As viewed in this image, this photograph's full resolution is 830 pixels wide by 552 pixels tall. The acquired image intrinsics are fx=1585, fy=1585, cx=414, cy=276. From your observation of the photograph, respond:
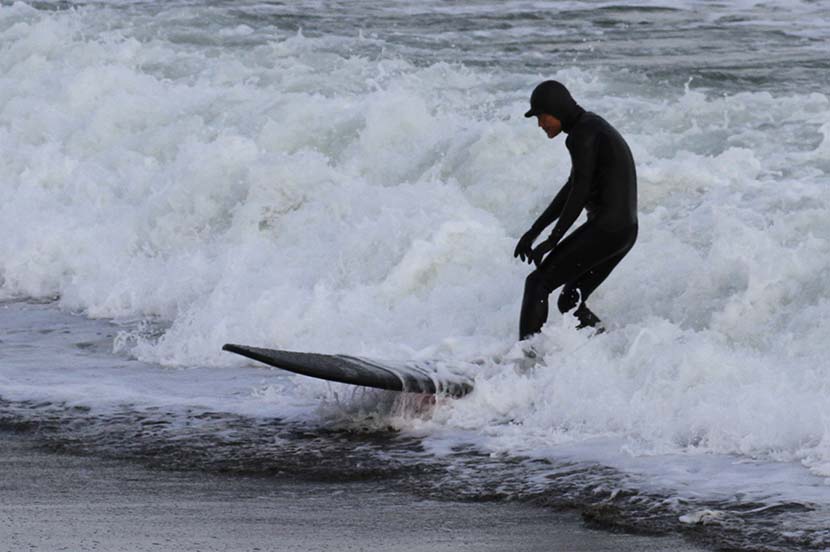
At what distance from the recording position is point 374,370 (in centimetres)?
831

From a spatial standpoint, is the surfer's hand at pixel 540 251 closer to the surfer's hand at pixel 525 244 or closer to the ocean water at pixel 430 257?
the surfer's hand at pixel 525 244

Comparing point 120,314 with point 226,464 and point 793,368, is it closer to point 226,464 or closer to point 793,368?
point 226,464

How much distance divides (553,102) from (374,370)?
5.61 feet

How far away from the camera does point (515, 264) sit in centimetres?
1104

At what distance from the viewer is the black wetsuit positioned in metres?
8.56

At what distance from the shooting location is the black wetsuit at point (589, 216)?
28.1 ft

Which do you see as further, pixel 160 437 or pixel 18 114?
pixel 18 114

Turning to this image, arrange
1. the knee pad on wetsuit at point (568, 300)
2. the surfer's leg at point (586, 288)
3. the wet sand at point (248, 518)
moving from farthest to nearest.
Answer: the knee pad on wetsuit at point (568, 300) → the surfer's leg at point (586, 288) → the wet sand at point (248, 518)

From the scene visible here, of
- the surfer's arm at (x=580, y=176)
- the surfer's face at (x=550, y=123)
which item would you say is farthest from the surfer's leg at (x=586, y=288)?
the surfer's face at (x=550, y=123)

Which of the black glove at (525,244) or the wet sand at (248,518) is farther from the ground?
the black glove at (525,244)

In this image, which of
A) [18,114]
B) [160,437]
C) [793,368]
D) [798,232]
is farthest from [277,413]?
[18,114]

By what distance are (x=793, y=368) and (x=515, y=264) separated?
2.88 meters

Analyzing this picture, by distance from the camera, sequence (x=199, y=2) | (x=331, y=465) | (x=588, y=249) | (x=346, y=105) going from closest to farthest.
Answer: (x=331, y=465) < (x=588, y=249) < (x=346, y=105) < (x=199, y=2)

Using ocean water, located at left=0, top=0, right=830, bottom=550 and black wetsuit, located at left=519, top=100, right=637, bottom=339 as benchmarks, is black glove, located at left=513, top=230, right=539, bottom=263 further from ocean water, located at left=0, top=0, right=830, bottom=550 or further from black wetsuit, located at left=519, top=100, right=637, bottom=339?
ocean water, located at left=0, top=0, right=830, bottom=550
